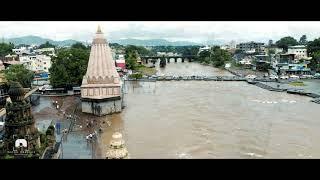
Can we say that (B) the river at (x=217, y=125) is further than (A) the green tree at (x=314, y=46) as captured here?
No

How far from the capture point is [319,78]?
34.9 metres

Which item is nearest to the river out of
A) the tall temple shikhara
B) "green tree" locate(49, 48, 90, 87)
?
the tall temple shikhara

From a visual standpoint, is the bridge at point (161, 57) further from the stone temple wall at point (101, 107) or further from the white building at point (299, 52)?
the stone temple wall at point (101, 107)

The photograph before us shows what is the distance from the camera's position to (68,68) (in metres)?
23.8

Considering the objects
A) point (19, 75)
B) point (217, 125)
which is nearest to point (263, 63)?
point (19, 75)

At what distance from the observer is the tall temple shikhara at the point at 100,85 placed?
18156 mm

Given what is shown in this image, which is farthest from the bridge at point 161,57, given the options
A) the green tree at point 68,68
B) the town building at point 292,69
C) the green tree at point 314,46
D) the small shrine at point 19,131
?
the small shrine at point 19,131

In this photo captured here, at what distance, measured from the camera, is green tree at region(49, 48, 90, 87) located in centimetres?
2334

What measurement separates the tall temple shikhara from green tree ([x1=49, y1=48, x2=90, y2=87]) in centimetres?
469

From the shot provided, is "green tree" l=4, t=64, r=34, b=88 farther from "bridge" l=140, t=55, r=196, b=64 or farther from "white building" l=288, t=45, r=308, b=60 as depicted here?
"bridge" l=140, t=55, r=196, b=64

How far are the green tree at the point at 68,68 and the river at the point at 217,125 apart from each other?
10.4 feet

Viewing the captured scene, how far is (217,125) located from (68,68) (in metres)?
11.2
